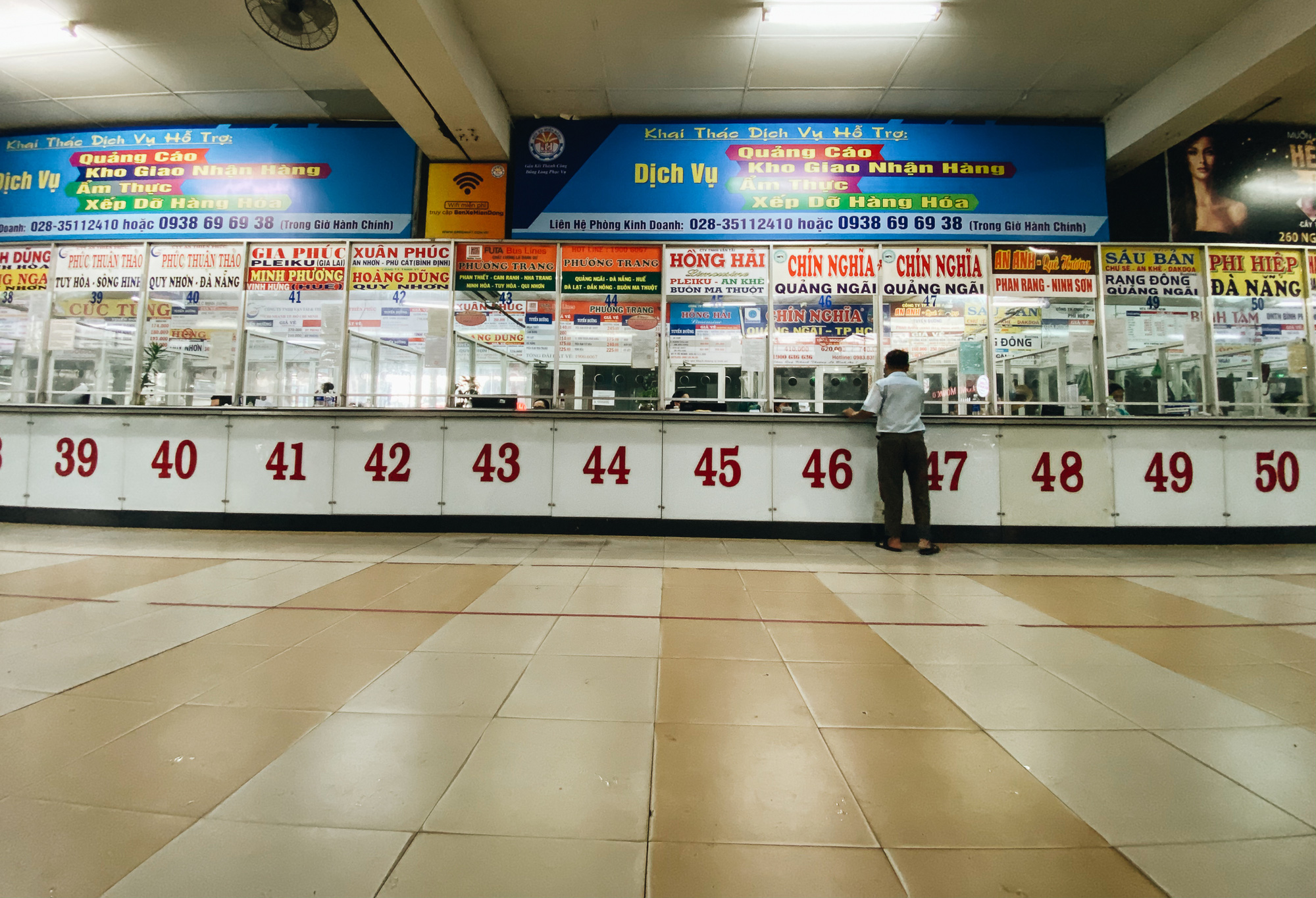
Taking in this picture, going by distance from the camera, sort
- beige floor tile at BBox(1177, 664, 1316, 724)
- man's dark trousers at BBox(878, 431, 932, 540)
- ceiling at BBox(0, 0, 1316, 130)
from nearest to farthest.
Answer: beige floor tile at BBox(1177, 664, 1316, 724)
ceiling at BBox(0, 0, 1316, 130)
man's dark trousers at BBox(878, 431, 932, 540)

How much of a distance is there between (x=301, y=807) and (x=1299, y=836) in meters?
2.38

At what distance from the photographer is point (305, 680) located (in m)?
1.96

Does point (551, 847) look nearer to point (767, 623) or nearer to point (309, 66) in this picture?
point (767, 623)

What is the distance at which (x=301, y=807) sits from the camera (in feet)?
4.13

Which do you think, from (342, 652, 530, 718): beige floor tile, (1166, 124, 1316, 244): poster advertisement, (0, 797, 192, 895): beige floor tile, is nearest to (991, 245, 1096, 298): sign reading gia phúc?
(1166, 124, 1316, 244): poster advertisement

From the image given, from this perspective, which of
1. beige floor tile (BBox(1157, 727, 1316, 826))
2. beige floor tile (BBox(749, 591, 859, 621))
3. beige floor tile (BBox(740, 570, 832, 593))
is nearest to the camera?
beige floor tile (BBox(1157, 727, 1316, 826))

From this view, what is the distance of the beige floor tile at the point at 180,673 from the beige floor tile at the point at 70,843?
599mm

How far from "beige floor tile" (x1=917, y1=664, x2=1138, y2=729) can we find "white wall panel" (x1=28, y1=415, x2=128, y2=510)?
296 inches

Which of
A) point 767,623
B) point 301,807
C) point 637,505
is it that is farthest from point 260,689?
point 637,505

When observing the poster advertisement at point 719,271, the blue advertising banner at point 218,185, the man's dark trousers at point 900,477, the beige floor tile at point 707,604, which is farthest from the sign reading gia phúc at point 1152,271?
the blue advertising banner at point 218,185

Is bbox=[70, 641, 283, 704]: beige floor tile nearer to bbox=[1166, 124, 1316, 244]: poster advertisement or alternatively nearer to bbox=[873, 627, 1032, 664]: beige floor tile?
bbox=[873, 627, 1032, 664]: beige floor tile

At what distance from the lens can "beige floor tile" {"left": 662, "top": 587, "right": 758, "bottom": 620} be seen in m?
2.85

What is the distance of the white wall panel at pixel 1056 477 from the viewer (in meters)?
5.18

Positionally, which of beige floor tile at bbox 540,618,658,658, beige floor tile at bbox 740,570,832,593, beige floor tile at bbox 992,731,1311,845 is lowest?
beige floor tile at bbox 992,731,1311,845
